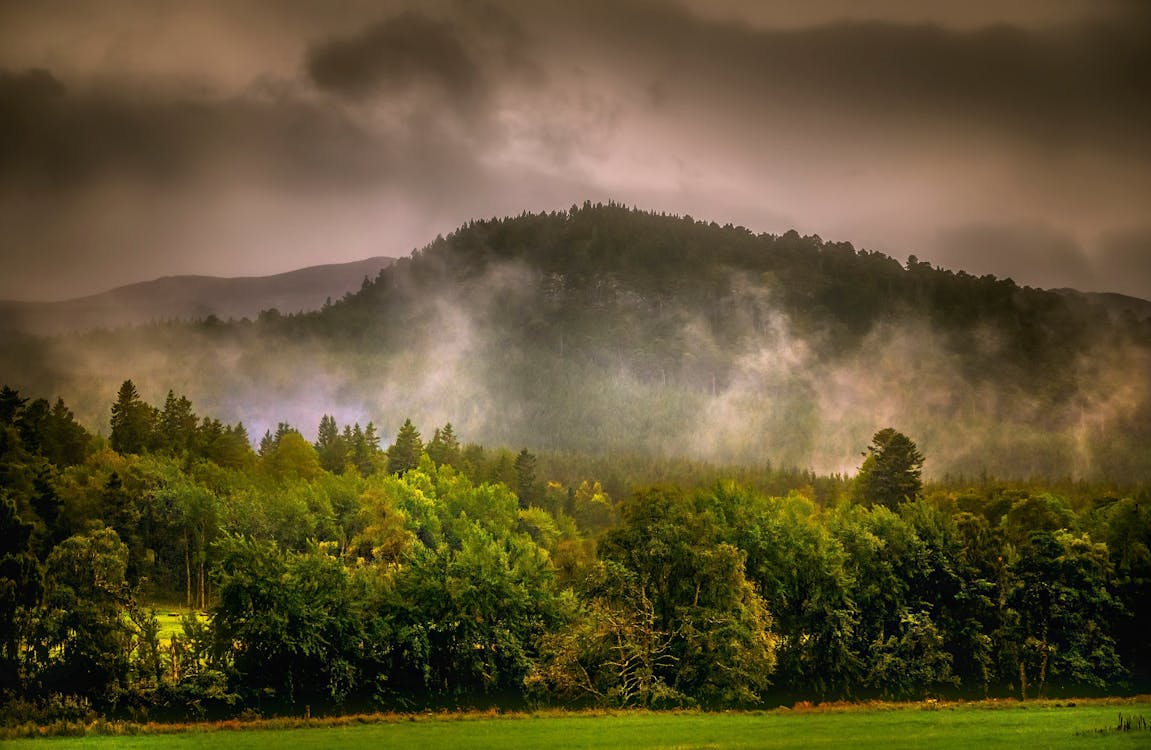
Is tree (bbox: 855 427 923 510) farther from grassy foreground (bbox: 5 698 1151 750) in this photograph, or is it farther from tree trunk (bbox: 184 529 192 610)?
tree trunk (bbox: 184 529 192 610)

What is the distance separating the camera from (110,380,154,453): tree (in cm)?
15062

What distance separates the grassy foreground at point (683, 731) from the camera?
4734 centimetres

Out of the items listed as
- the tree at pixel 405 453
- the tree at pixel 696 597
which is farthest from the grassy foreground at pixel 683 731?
the tree at pixel 405 453

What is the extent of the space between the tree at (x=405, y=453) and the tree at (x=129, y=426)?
40448 millimetres

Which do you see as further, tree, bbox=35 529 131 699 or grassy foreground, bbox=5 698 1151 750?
tree, bbox=35 529 131 699

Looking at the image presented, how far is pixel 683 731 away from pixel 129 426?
126 m

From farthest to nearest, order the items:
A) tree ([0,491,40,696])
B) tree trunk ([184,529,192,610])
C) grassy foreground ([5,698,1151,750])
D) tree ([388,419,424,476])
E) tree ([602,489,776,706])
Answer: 1. tree ([388,419,424,476])
2. tree trunk ([184,529,192,610])
3. tree ([602,489,776,706])
4. tree ([0,491,40,696])
5. grassy foreground ([5,698,1151,750])

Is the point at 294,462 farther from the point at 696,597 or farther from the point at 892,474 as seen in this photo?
the point at 696,597

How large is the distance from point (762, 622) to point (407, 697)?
23.0 metres

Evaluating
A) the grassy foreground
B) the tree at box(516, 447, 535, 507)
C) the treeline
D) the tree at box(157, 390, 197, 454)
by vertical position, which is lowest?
the grassy foreground

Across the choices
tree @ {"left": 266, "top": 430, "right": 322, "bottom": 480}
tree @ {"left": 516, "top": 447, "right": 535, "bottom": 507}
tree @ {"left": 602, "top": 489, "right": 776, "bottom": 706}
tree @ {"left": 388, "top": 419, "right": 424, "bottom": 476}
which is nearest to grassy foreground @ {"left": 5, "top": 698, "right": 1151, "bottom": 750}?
tree @ {"left": 602, "top": 489, "right": 776, "bottom": 706}

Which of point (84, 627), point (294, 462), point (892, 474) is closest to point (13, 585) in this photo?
point (84, 627)

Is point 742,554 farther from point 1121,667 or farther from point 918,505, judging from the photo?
point 1121,667

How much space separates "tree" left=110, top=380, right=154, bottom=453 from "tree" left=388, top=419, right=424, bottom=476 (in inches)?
1592
